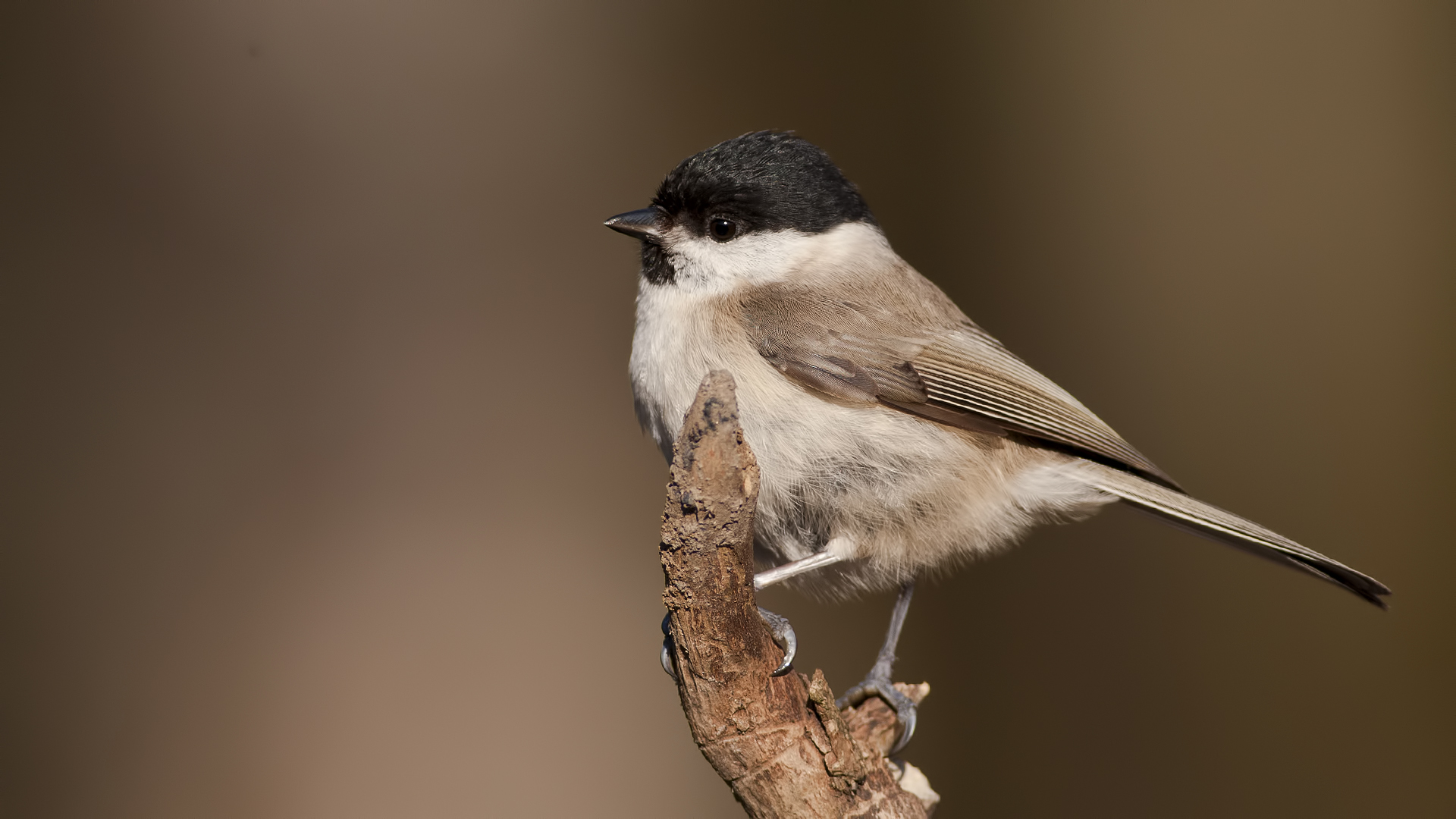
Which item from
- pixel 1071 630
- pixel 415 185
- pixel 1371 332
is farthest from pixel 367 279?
pixel 1371 332

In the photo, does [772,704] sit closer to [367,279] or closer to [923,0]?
[367,279]

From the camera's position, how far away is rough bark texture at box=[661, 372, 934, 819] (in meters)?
1.38

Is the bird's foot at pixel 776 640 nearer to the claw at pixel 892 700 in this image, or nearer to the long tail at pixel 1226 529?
the claw at pixel 892 700

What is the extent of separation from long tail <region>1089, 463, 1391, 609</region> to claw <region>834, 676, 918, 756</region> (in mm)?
649

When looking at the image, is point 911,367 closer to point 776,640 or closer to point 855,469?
point 855,469

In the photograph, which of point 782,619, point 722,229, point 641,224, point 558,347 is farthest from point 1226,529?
point 558,347

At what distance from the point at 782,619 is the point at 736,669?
261 mm

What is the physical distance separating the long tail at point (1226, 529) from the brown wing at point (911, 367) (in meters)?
0.04

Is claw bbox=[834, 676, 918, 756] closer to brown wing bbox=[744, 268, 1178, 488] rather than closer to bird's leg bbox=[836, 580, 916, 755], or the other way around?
bird's leg bbox=[836, 580, 916, 755]

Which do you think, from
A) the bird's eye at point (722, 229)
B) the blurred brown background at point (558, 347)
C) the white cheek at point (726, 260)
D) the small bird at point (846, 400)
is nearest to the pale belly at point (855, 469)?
the small bird at point (846, 400)

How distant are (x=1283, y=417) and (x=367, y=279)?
3.37 metres

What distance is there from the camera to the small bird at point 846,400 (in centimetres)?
194

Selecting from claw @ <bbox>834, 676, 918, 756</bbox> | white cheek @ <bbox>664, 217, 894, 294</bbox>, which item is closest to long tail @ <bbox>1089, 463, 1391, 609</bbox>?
claw @ <bbox>834, 676, 918, 756</bbox>

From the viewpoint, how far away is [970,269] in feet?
12.5
